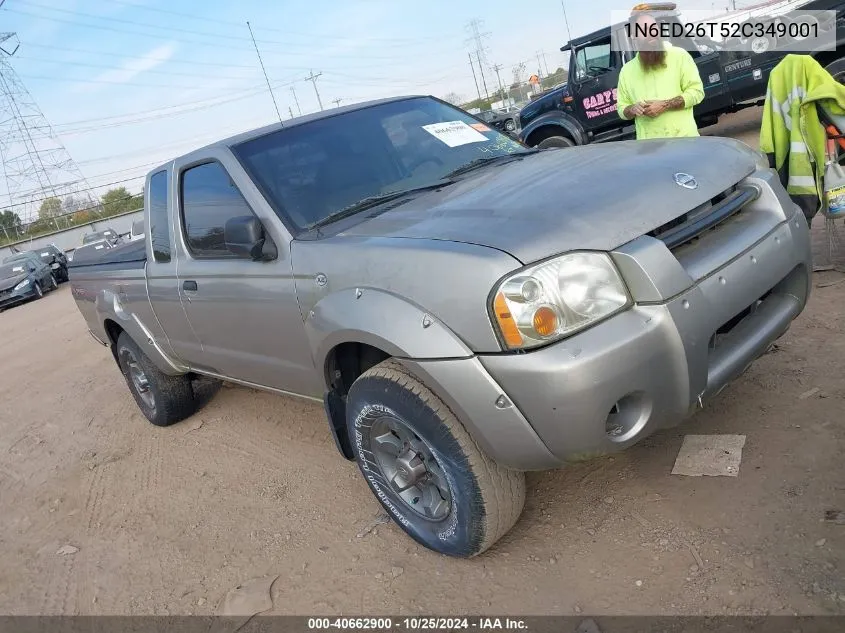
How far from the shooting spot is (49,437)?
5613 mm

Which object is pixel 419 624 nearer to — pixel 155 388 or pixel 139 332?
pixel 139 332

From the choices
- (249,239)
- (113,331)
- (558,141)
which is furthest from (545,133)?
(249,239)

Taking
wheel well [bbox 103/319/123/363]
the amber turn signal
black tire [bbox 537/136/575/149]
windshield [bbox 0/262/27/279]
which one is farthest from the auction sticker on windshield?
windshield [bbox 0/262/27/279]

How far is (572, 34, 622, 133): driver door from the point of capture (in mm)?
10672

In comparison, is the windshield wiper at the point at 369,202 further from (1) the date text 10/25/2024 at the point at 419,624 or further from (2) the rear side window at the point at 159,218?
(1) the date text 10/25/2024 at the point at 419,624

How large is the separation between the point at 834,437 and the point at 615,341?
54.3 inches

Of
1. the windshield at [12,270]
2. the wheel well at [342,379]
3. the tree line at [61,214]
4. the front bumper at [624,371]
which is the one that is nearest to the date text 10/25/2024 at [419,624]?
the front bumper at [624,371]

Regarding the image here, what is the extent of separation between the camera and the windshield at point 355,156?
121 inches

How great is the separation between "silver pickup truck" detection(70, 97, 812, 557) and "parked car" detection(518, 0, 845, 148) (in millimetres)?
7292

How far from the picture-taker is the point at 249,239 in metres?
2.87

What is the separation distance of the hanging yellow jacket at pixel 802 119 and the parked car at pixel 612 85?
5.25 meters

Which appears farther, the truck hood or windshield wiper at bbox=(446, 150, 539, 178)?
windshield wiper at bbox=(446, 150, 539, 178)

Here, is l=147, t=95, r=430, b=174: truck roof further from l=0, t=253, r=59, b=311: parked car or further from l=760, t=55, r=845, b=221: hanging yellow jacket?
l=0, t=253, r=59, b=311: parked car

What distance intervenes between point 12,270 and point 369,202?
20.3 m
